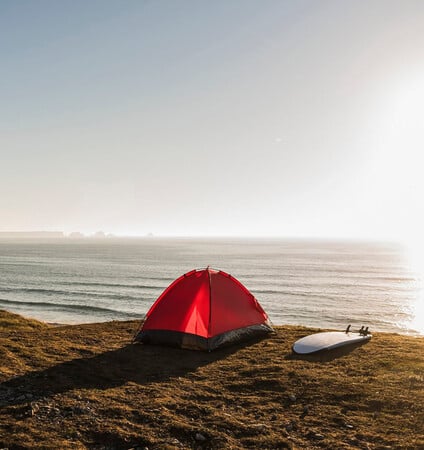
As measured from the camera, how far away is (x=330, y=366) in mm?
10930

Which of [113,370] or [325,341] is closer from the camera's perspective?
[113,370]

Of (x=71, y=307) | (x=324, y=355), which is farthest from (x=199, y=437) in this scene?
(x=71, y=307)

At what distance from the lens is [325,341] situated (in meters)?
12.8

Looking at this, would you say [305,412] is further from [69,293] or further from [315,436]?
[69,293]

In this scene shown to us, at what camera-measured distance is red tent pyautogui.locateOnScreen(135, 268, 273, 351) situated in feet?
44.0

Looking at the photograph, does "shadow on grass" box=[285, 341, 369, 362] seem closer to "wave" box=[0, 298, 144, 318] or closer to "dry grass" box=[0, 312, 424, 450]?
"dry grass" box=[0, 312, 424, 450]

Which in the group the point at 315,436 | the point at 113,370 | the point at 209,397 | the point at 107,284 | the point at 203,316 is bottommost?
the point at 107,284

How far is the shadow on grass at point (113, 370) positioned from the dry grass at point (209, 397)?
31 mm

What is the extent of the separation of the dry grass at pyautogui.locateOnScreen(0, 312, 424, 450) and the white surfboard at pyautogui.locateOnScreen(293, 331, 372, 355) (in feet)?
1.41

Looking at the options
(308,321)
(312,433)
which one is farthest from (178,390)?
(308,321)

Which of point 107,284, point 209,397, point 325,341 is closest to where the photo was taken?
point 209,397

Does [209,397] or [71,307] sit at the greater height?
[209,397]

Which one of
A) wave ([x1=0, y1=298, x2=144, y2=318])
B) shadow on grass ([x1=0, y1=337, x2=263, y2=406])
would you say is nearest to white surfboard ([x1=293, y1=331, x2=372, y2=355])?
shadow on grass ([x1=0, y1=337, x2=263, y2=406])

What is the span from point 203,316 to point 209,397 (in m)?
4.89
